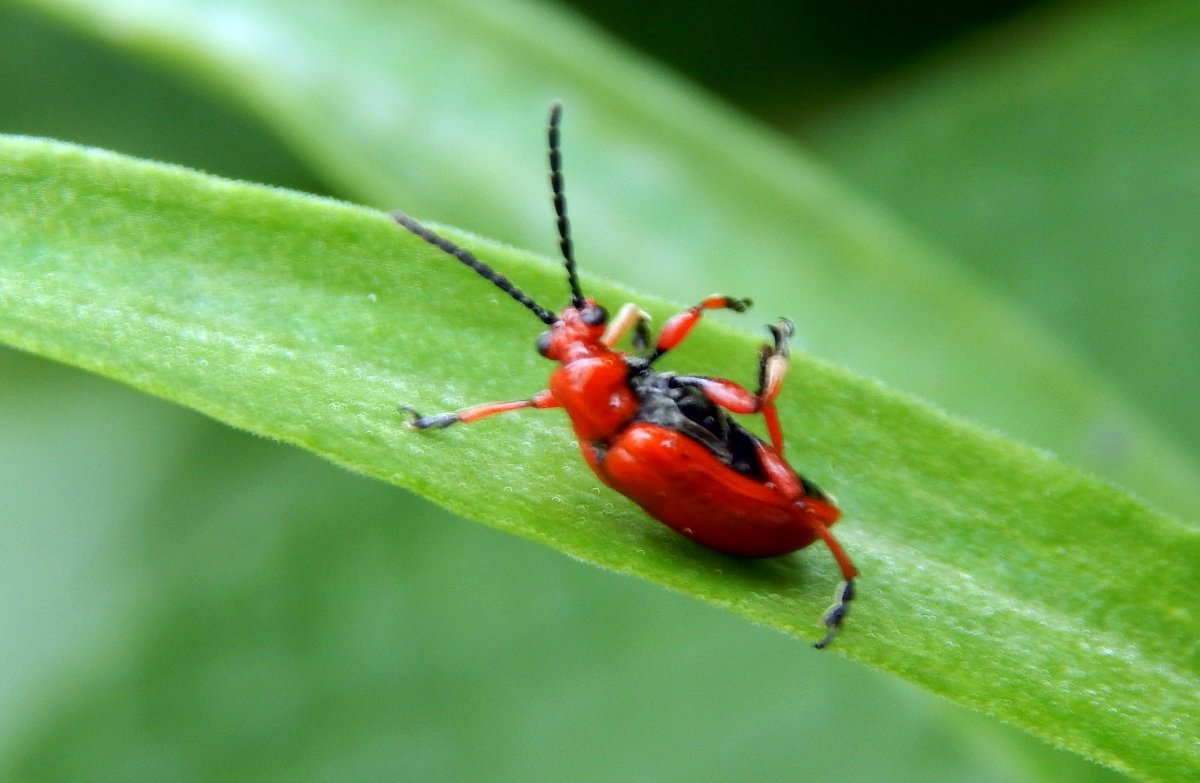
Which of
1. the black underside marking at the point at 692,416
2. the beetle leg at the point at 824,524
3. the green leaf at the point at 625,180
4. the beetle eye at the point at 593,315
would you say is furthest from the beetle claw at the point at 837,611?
the green leaf at the point at 625,180

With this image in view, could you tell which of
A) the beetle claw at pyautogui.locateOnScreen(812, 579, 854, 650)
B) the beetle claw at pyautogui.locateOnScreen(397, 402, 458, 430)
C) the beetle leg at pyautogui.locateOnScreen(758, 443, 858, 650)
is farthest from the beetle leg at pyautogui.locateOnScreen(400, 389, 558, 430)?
the beetle claw at pyautogui.locateOnScreen(812, 579, 854, 650)

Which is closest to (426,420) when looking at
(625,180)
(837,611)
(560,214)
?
(560,214)

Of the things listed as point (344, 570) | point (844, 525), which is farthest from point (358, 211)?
point (344, 570)

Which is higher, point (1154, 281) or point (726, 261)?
point (1154, 281)

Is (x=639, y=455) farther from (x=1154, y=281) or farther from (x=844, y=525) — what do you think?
(x=1154, y=281)

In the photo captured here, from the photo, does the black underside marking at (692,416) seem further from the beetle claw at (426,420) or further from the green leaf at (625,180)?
the green leaf at (625,180)
